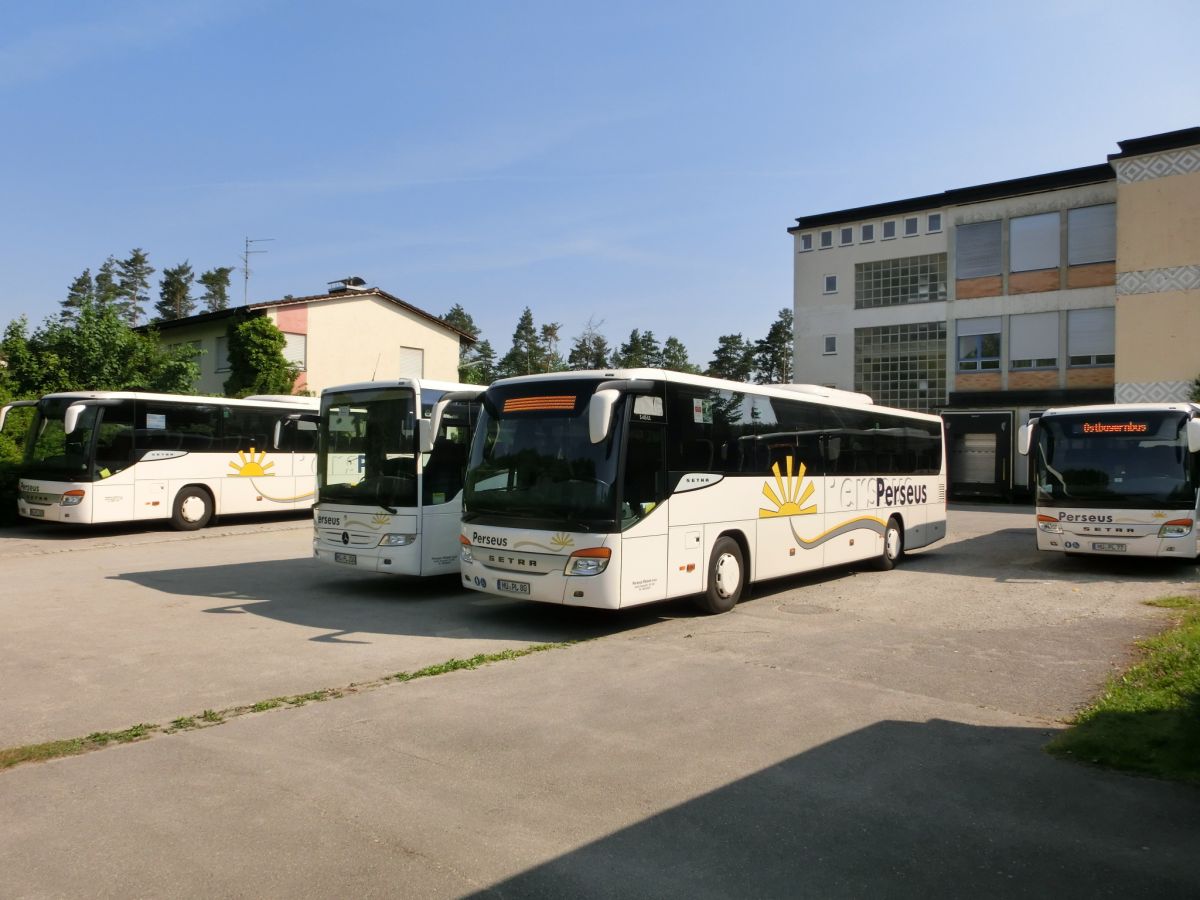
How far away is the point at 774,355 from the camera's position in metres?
97.1

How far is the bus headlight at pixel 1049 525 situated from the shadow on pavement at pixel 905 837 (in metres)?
10.9

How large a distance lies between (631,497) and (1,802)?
6097 millimetres

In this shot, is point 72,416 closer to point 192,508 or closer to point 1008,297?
point 192,508

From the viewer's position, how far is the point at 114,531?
20594 mm

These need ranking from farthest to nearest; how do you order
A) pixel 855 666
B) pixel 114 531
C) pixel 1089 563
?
pixel 114 531, pixel 1089 563, pixel 855 666

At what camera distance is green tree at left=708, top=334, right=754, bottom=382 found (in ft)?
317

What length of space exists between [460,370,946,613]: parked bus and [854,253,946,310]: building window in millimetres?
33215

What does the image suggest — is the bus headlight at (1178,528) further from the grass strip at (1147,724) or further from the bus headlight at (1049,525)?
the grass strip at (1147,724)

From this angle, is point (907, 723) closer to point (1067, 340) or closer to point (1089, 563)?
point (1089, 563)

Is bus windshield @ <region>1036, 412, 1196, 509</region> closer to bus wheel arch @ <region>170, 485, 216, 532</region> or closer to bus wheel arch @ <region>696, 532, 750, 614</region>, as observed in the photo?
bus wheel arch @ <region>696, 532, 750, 614</region>

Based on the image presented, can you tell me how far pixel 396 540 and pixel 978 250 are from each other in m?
36.8

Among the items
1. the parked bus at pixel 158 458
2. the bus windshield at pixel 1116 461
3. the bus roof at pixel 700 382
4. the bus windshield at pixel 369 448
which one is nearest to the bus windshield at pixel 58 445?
the parked bus at pixel 158 458

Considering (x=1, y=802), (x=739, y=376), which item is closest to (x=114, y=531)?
(x=1, y=802)

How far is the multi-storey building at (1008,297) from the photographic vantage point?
34.0m
